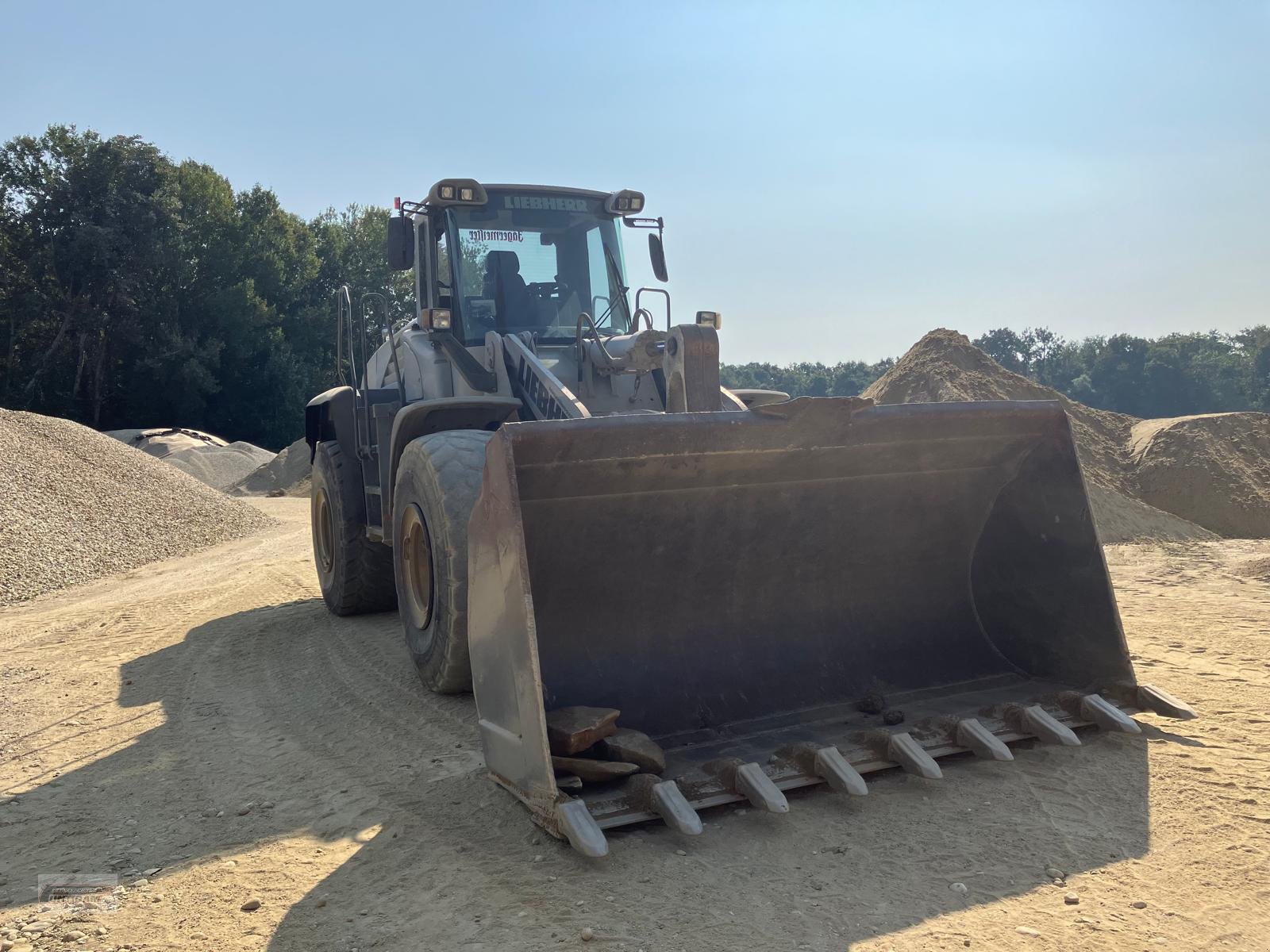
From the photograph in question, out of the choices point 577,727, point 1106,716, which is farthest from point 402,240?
point 1106,716

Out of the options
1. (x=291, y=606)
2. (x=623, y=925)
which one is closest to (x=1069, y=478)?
(x=623, y=925)

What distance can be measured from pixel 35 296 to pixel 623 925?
34995 mm

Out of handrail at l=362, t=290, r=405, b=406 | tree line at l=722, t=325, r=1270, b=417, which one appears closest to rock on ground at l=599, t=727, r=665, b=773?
handrail at l=362, t=290, r=405, b=406

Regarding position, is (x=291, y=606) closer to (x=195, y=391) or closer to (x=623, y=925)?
(x=623, y=925)

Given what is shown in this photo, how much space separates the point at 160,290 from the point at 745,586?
111 ft

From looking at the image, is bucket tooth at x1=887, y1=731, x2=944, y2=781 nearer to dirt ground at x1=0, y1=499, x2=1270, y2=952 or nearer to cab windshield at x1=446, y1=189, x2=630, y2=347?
dirt ground at x1=0, y1=499, x2=1270, y2=952

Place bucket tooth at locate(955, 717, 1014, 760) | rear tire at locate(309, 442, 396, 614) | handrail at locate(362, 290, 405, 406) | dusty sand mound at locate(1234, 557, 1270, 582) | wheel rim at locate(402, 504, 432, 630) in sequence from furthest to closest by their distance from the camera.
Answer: dusty sand mound at locate(1234, 557, 1270, 582) → rear tire at locate(309, 442, 396, 614) → handrail at locate(362, 290, 405, 406) → wheel rim at locate(402, 504, 432, 630) → bucket tooth at locate(955, 717, 1014, 760)

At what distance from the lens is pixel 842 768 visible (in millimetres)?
3582

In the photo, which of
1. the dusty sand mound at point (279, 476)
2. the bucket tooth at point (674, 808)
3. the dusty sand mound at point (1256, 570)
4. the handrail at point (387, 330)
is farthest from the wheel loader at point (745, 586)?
the dusty sand mound at point (279, 476)

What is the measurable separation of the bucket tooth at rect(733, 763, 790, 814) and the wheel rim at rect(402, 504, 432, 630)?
7.26ft

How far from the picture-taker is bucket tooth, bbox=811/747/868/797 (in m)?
3.53

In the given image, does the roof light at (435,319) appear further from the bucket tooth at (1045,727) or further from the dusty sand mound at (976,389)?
the dusty sand mound at (976,389)

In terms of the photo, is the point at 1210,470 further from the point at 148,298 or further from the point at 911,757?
A: the point at 148,298

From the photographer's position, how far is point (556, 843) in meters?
3.40
